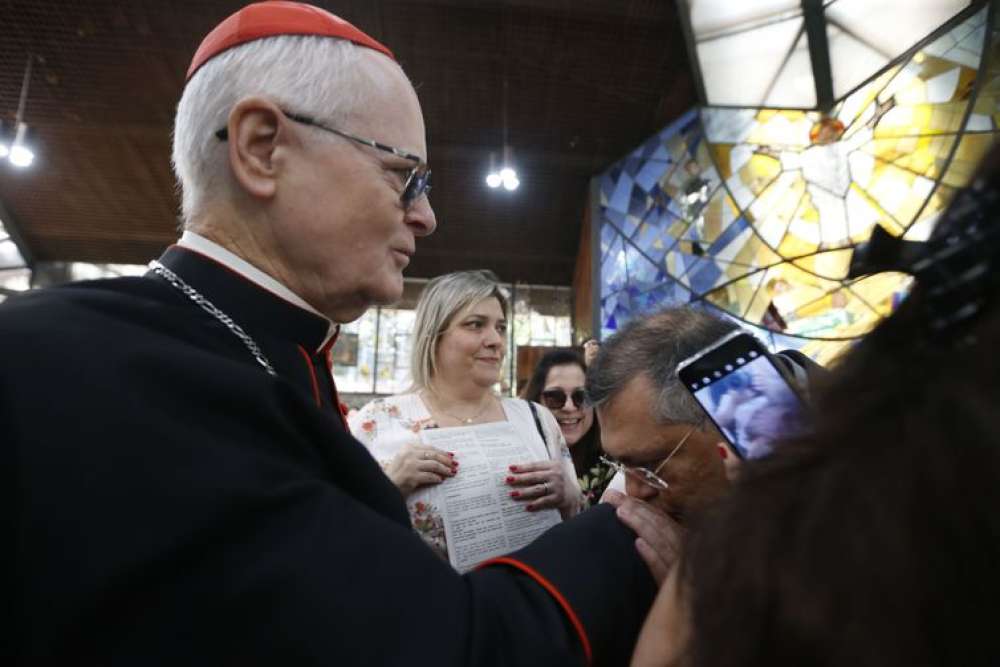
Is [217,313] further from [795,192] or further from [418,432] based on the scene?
[795,192]

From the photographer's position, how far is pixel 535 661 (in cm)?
60

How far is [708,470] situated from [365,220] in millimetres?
949

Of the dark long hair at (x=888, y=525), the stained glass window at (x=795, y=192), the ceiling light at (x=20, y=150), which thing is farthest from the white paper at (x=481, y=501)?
the ceiling light at (x=20, y=150)

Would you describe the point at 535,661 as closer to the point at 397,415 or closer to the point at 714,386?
the point at 714,386

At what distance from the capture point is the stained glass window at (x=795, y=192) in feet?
20.2

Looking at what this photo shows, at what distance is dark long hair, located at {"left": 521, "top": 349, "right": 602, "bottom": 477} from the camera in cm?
304

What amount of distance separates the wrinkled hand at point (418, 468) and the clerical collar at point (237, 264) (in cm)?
67

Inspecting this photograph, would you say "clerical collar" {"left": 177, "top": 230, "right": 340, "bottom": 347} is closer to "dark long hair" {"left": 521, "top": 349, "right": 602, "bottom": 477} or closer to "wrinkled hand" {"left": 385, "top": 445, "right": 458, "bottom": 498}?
"wrinkled hand" {"left": 385, "top": 445, "right": 458, "bottom": 498}

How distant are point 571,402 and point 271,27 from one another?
96.1 inches

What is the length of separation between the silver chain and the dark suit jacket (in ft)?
0.56

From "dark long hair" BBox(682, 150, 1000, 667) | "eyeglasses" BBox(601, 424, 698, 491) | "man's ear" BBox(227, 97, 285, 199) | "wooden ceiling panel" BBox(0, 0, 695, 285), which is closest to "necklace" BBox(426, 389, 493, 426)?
"eyeglasses" BBox(601, 424, 698, 491)

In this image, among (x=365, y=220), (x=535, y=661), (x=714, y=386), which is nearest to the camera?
(x=535, y=661)

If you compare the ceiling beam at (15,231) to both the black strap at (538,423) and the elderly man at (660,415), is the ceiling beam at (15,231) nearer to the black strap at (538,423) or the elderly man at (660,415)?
the black strap at (538,423)

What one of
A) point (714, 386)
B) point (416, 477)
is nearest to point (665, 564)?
point (714, 386)
